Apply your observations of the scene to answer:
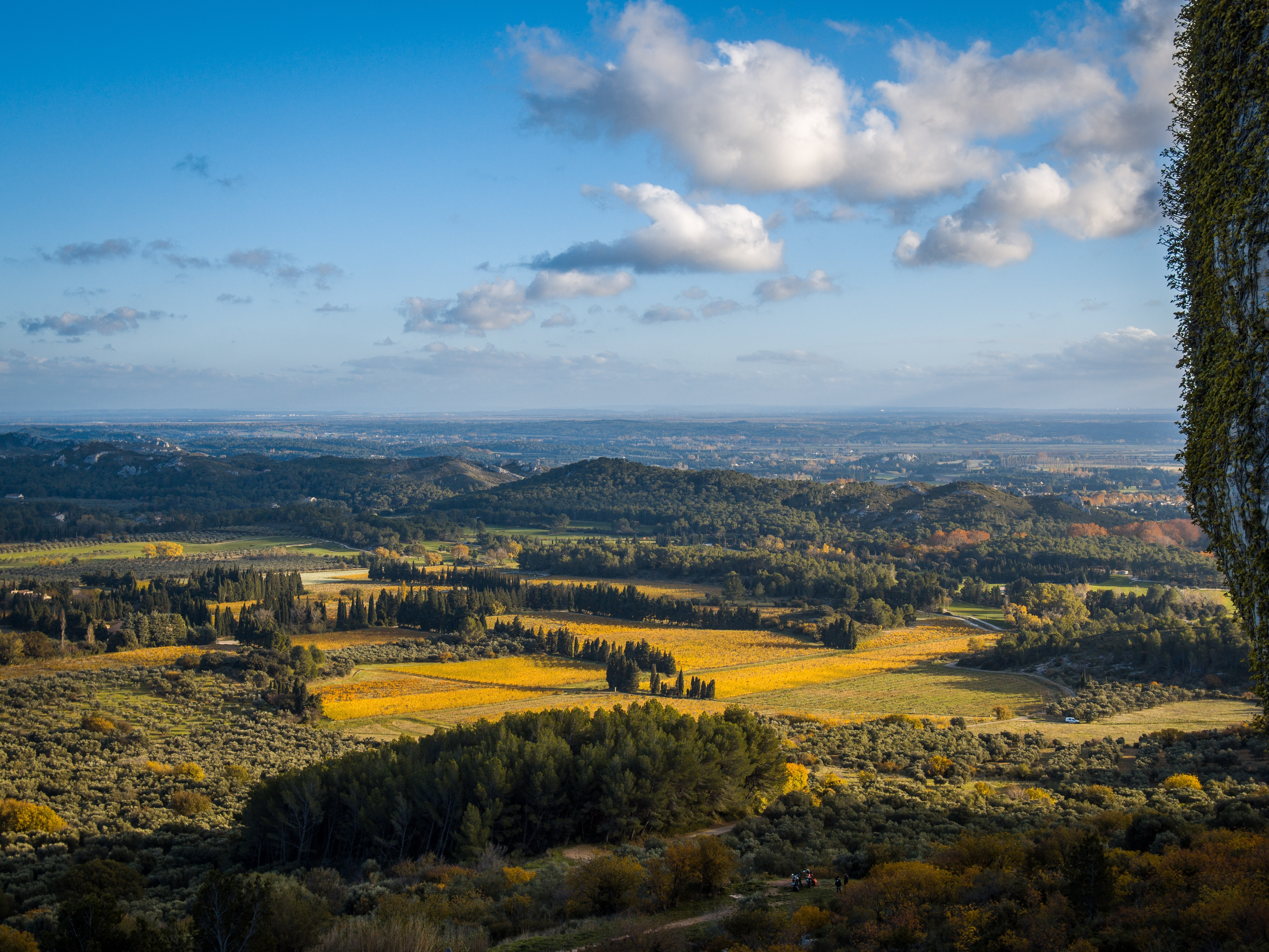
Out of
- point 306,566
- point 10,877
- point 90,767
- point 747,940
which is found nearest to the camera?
point 747,940

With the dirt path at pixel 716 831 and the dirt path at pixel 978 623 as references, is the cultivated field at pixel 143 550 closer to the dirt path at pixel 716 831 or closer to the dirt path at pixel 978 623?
the dirt path at pixel 978 623

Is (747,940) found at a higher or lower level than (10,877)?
higher

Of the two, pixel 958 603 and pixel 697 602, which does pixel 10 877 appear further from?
pixel 958 603

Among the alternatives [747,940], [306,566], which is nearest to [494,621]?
[306,566]

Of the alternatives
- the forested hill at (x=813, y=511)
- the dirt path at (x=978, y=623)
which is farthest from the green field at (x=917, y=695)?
the forested hill at (x=813, y=511)

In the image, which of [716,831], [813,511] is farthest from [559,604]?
[813,511]

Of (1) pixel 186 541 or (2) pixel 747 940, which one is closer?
(2) pixel 747 940

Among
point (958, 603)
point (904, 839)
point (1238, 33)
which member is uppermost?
point (1238, 33)

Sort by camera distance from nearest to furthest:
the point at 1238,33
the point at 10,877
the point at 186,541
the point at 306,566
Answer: the point at 1238,33
the point at 10,877
the point at 306,566
the point at 186,541
